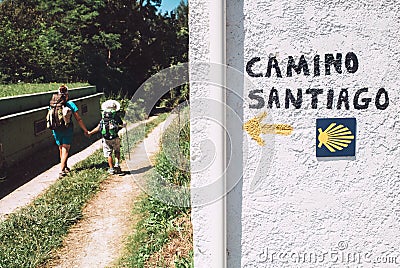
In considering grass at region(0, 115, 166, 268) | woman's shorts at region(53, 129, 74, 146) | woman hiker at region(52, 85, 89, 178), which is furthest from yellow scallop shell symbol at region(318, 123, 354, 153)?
woman's shorts at region(53, 129, 74, 146)

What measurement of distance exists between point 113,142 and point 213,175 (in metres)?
5.99

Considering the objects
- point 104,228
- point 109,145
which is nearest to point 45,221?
point 104,228

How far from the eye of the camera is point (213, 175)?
2229 mm

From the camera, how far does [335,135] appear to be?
7.30 feet

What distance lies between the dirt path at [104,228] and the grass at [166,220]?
0.17 meters

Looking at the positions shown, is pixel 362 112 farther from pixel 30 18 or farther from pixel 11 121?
pixel 30 18

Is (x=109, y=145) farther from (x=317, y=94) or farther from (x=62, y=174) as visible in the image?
(x=317, y=94)

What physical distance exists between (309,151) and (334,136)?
0.14 metres

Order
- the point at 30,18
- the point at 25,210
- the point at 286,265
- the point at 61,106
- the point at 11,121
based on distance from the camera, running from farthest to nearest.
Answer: the point at 30,18 < the point at 11,121 < the point at 61,106 < the point at 25,210 < the point at 286,265

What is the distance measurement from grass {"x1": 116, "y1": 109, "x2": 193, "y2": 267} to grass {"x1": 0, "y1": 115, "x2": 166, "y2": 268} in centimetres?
85

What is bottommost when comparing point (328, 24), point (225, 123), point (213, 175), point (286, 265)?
point (286, 265)

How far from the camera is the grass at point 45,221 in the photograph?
461 cm

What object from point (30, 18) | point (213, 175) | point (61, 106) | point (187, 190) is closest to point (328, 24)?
point (213, 175)

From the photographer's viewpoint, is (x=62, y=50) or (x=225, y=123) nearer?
(x=225, y=123)
